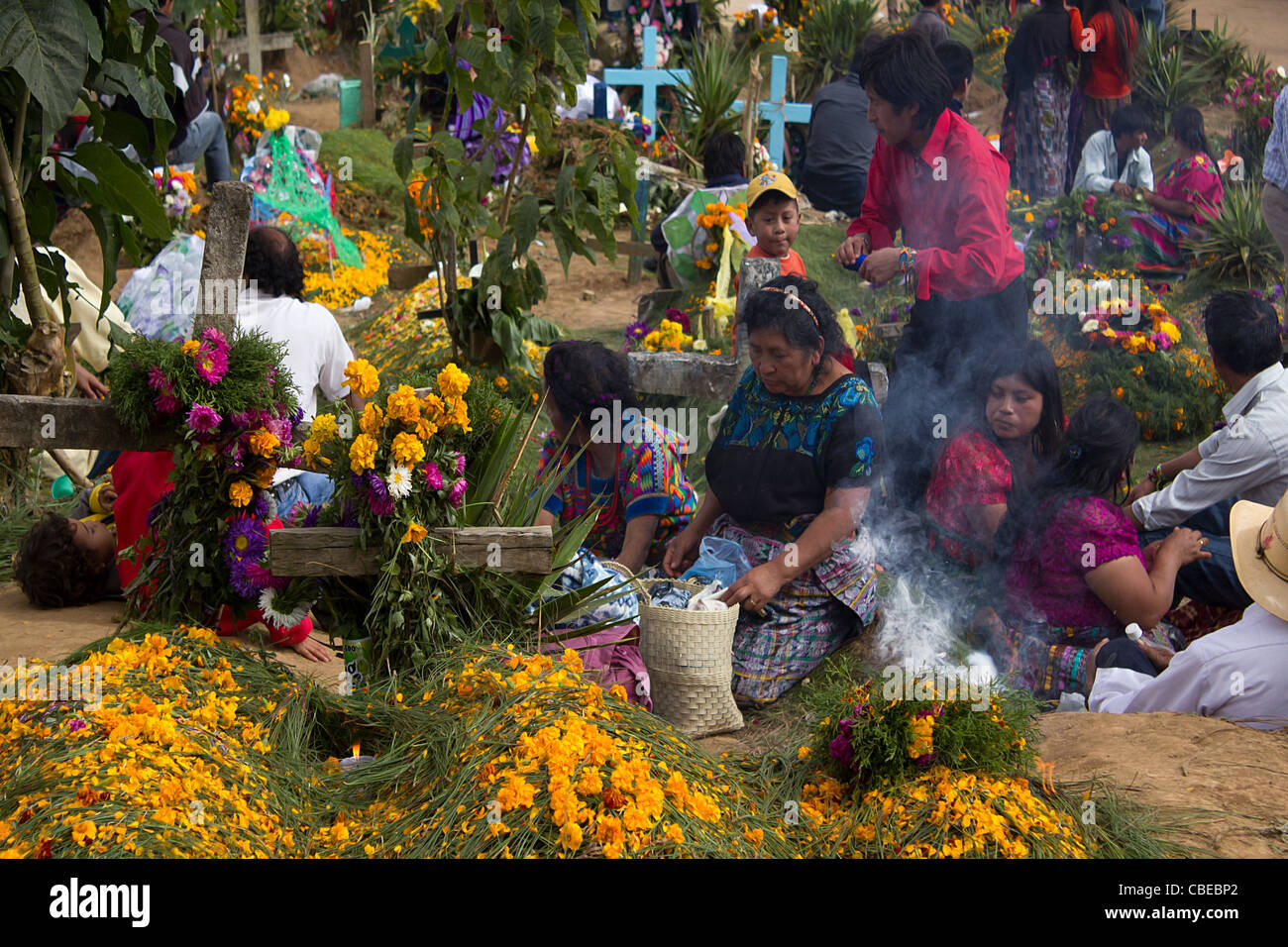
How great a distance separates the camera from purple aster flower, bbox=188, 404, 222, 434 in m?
3.64

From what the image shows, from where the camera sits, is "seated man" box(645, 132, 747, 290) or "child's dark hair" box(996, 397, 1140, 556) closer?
"child's dark hair" box(996, 397, 1140, 556)

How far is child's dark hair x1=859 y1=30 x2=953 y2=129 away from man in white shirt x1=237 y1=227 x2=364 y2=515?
2.55 metres

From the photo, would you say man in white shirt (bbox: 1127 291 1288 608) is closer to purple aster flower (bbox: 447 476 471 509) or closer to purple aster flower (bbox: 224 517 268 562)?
purple aster flower (bbox: 447 476 471 509)

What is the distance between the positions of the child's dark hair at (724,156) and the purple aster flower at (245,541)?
16.3 ft

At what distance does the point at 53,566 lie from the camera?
14.8 feet

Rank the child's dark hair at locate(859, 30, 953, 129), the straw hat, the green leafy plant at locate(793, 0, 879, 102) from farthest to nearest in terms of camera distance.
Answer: the green leafy plant at locate(793, 0, 879, 102) → the child's dark hair at locate(859, 30, 953, 129) → the straw hat

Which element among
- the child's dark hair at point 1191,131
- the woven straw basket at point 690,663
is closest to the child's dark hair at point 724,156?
the child's dark hair at point 1191,131

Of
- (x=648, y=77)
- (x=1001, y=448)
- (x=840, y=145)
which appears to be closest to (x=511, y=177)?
(x=1001, y=448)

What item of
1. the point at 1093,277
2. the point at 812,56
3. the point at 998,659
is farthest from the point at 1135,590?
the point at 812,56

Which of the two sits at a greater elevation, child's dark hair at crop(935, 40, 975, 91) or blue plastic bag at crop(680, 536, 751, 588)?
child's dark hair at crop(935, 40, 975, 91)

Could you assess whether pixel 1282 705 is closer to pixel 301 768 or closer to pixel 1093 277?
A: pixel 301 768

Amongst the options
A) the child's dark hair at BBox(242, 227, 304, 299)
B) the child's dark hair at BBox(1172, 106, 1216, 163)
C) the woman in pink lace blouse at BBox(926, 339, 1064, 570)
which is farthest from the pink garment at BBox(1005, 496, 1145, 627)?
the child's dark hair at BBox(1172, 106, 1216, 163)

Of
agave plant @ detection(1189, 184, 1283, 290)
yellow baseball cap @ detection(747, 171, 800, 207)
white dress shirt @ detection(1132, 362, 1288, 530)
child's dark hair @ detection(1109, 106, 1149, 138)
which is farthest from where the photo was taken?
child's dark hair @ detection(1109, 106, 1149, 138)

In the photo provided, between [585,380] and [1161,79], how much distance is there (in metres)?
9.55
